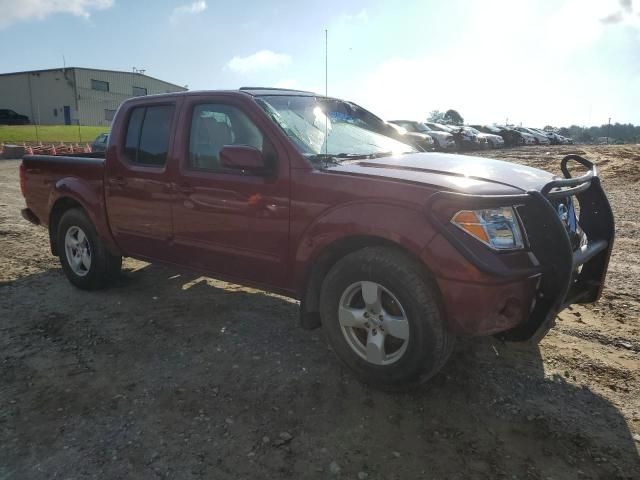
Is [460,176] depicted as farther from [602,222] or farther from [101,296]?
[101,296]

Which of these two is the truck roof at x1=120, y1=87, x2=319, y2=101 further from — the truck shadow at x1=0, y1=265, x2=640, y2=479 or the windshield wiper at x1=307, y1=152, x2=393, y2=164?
the truck shadow at x1=0, y1=265, x2=640, y2=479

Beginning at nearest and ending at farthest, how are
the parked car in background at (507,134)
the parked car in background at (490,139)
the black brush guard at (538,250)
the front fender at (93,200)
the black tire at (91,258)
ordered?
1. the black brush guard at (538,250)
2. the front fender at (93,200)
3. the black tire at (91,258)
4. the parked car in background at (490,139)
5. the parked car in background at (507,134)

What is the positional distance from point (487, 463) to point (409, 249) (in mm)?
1157

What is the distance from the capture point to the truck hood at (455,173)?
9.52 ft

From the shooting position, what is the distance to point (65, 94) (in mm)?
53219

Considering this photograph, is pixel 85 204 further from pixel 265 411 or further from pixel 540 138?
pixel 540 138

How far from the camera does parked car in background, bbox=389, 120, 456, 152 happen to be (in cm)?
2314

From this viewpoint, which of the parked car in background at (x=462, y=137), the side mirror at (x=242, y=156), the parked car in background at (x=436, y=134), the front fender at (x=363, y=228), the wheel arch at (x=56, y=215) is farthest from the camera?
the parked car in background at (x=462, y=137)

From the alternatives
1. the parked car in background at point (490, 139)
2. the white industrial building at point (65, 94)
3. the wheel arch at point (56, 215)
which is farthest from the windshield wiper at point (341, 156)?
the white industrial building at point (65, 94)

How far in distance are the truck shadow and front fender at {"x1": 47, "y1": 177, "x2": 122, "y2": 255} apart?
87 cm

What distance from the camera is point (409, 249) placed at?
9.35 ft

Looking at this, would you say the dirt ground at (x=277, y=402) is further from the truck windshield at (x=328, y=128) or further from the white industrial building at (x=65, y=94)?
the white industrial building at (x=65, y=94)

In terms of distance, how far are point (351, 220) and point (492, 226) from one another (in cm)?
81

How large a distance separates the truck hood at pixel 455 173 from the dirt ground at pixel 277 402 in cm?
127
